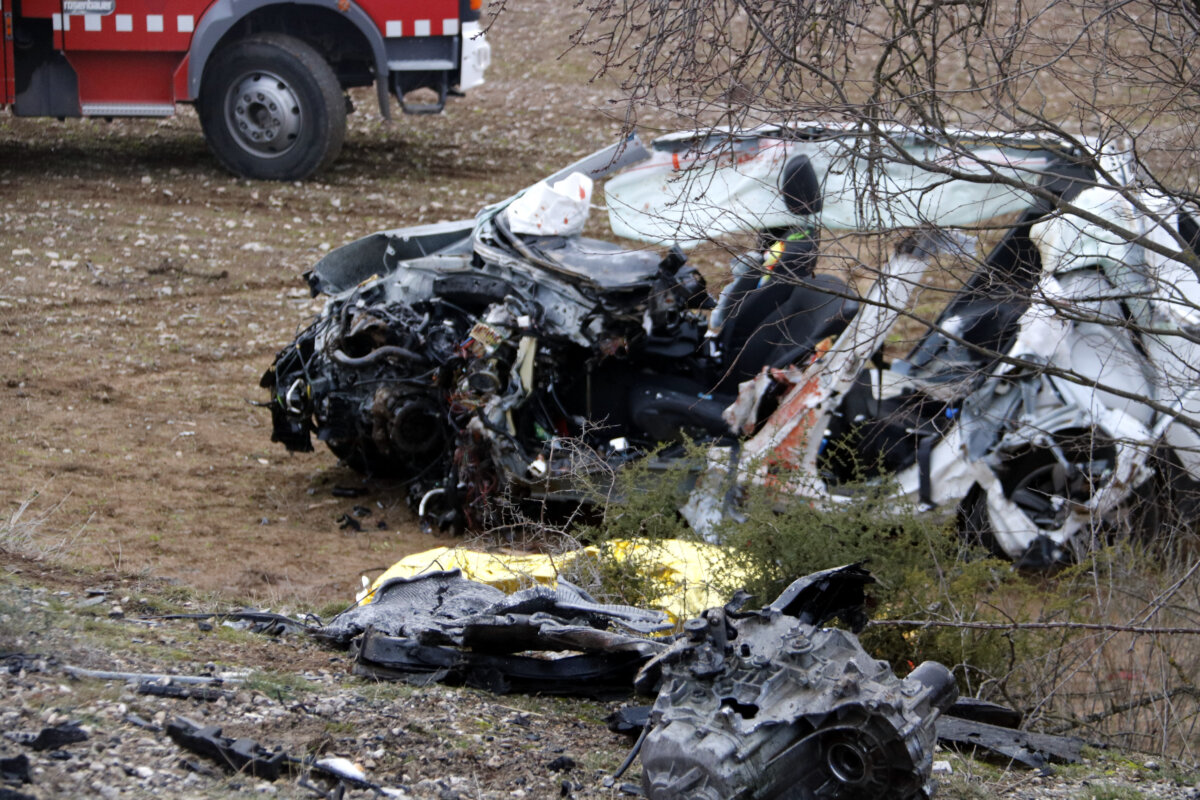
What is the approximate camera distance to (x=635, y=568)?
16.1 feet

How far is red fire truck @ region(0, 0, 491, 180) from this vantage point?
38.0 feet

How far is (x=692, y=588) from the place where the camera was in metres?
4.88

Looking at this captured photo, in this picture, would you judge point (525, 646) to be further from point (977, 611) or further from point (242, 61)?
point (242, 61)

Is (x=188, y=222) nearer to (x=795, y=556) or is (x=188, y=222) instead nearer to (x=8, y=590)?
(x=8, y=590)

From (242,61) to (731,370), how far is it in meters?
8.25

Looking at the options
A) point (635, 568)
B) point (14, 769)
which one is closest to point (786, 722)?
point (14, 769)

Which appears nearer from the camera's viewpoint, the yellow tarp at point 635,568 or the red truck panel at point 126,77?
the yellow tarp at point 635,568

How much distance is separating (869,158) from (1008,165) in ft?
1.50

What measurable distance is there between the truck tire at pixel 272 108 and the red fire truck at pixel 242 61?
0.01 meters

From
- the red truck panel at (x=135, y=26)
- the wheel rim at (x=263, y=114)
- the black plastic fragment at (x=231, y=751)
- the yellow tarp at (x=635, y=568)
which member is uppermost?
the red truck panel at (x=135, y=26)

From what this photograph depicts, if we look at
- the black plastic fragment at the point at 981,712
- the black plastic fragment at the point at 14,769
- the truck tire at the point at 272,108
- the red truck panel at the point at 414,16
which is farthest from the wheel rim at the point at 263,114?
the black plastic fragment at the point at 14,769

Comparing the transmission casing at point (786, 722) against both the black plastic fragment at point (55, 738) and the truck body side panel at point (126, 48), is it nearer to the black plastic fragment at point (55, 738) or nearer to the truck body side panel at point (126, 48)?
the black plastic fragment at point (55, 738)

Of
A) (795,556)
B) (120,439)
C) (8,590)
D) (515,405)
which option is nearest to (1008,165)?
(795,556)

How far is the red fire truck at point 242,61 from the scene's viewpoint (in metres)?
11.6
